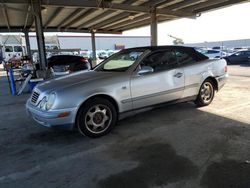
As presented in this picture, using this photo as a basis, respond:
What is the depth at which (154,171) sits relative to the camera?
2873 mm

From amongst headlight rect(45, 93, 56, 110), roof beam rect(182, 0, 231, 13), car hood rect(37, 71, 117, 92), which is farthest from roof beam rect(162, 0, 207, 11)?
headlight rect(45, 93, 56, 110)

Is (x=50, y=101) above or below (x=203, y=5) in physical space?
Answer: below

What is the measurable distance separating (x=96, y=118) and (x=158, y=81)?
1.44m

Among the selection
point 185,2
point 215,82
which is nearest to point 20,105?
point 215,82

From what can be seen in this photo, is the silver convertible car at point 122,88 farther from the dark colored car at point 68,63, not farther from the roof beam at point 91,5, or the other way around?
the dark colored car at point 68,63

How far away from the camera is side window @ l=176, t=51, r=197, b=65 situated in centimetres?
502

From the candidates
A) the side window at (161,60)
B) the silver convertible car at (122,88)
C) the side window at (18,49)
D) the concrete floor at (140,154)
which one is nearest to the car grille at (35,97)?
the silver convertible car at (122,88)

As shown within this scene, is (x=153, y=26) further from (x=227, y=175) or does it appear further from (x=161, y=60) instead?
(x=227, y=175)

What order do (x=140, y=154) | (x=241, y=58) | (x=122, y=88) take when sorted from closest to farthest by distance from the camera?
(x=140, y=154) → (x=122, y=88) → (x=241, y=58)

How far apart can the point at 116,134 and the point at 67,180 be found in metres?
1.54

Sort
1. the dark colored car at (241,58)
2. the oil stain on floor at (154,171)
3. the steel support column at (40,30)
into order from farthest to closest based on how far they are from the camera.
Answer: the dark colored car at (241,58), the steel support column at (40,30), the oil stain on floor at (154,171)

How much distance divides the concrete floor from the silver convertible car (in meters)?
0.41

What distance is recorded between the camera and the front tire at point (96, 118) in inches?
150

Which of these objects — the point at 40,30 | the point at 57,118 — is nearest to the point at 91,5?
the point at 40,30
